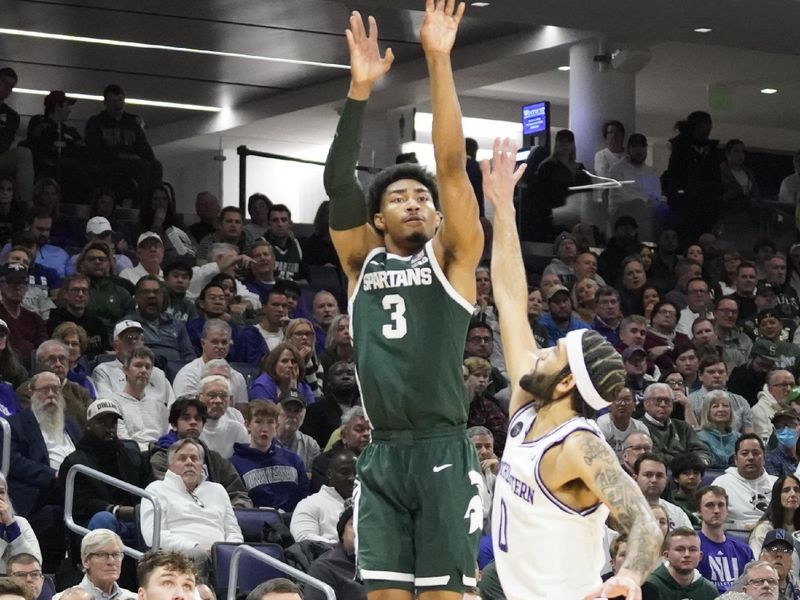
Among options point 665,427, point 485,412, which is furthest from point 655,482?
point 665,427

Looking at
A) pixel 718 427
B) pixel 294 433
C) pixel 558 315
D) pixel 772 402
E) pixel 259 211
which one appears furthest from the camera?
pixel 259 211

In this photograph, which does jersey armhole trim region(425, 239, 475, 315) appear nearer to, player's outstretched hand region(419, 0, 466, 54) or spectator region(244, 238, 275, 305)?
player's outstretched hand region(419, 0, 466, 54)

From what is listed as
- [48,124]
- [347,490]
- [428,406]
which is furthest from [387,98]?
[428,406]

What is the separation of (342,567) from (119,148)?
7.45m

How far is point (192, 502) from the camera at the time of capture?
31.1 ft

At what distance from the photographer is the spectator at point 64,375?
34.0ft

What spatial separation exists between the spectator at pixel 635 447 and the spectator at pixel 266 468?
2.35m

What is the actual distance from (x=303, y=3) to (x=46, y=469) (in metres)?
8.13

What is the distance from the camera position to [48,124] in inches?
596

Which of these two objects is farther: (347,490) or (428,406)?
(347,490)

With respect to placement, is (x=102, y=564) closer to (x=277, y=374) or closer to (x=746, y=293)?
(x=277, y=374)

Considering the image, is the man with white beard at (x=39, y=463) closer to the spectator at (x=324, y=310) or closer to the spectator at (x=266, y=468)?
the spectator at (x=266, y=468)

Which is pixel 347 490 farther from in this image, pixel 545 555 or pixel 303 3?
pixel 303 3

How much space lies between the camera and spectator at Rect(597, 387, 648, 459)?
38.2 feet
